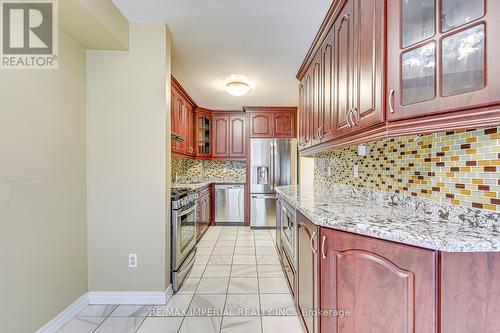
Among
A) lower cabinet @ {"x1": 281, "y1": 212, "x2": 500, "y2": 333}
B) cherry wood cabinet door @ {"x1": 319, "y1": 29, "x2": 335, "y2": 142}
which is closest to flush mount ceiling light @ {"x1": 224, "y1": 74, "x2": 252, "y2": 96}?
cherry wood cabinet door @ {"x1": 319, "y1": 29, "x2": 335, "y2": 142}

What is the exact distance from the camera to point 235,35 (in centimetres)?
221

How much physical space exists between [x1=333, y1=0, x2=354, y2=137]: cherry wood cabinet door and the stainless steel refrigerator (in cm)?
286

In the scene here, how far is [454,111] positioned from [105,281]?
2690mm

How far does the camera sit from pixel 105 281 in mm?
2084

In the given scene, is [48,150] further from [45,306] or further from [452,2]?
[452,2]

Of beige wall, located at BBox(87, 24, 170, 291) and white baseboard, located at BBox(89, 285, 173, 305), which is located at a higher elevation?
beige wall, located at BBox(87, 24, 170, 291)

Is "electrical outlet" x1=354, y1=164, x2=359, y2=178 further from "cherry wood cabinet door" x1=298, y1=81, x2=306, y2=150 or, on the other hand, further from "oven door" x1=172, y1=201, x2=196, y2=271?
"oven door" x1=172, y1=201, x2=196, y2=271

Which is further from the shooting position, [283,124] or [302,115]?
[283,124]

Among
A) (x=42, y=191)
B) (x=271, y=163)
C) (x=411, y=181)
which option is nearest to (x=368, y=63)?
(x=411, y=181)

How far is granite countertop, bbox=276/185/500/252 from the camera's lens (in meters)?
0.87

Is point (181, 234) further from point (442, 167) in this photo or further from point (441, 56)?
point (441, 56)

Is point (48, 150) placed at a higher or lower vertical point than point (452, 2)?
lower

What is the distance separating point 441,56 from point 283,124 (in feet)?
12.6

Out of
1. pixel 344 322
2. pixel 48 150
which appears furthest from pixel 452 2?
pixel 48 150
